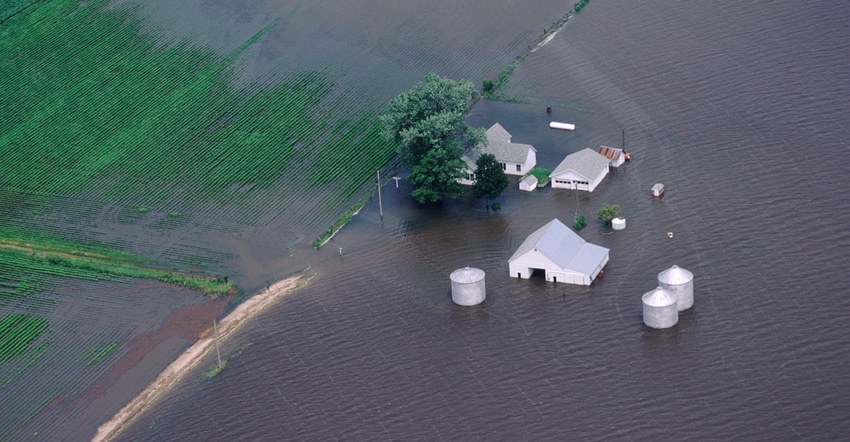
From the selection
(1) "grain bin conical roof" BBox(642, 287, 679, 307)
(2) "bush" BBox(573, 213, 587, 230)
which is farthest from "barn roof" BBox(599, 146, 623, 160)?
(1) "grain bin conical roof" BBox(642, 287, 679, 307)

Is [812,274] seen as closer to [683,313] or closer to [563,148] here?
[683,313]

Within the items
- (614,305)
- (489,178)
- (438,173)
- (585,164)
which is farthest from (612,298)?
(438,173)

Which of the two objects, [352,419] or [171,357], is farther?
[171,357]

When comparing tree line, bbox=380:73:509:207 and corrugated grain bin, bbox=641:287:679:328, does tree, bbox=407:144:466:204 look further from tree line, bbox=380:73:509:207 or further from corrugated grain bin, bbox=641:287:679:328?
corrugated grain bin, bbox=641:287:679:328

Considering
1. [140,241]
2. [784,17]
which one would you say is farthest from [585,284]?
[784,17]

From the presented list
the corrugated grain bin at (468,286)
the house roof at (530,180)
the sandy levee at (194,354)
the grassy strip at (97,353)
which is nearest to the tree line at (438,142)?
the house roof at (530,180)

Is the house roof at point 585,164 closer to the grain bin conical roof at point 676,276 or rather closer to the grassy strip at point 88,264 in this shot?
the grain bin conical roof at point 676,276

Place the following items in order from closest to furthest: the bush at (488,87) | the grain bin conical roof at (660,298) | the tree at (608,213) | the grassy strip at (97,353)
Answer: the grain bin conical roof at (660,298) < the grassy strip at (97,353) < the tree at (608,213) < the bush at (488,87)
